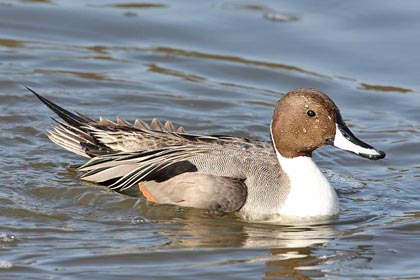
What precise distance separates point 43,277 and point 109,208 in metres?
1.70

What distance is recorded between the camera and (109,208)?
364 inches

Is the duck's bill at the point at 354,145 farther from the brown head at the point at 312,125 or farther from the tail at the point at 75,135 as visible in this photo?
the tail at the point at 75,135

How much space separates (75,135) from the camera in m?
10.1

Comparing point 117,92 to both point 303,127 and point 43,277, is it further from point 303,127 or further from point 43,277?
point 43,277

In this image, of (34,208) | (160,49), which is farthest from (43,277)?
(160,49)

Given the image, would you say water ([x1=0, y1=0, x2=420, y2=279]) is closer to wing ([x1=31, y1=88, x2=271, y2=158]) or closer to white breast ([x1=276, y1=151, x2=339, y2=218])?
white breast ([x1=276, y1=151, x2=339, y2=218])

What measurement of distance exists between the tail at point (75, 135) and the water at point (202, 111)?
23 centimetres

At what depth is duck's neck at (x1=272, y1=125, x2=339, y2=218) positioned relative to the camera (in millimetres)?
9055

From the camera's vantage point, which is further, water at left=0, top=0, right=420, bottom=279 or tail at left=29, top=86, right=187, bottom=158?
tail at left=29, top=86, right=187, bottom=158

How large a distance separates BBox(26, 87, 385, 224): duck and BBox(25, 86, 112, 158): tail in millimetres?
382

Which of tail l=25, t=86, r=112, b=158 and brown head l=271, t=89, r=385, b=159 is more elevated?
brown head l=271, t=89, r=385, b=159

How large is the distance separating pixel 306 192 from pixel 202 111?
288 cm

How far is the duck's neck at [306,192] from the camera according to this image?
905cm

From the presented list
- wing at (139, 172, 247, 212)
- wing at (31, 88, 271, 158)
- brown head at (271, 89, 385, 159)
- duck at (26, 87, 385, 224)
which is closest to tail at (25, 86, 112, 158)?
wing at (31, 88, 271, 158)
